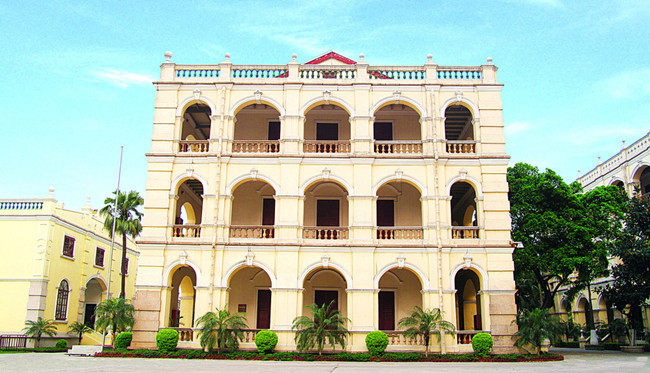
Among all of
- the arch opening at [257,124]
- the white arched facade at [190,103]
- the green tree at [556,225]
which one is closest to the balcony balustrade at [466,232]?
the green tree at [556,225]

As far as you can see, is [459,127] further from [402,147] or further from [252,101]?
[252,101]

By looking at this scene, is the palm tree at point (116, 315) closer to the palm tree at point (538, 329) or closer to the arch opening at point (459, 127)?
the arch opening at point (459, 127)

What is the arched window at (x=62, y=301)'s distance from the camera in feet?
113

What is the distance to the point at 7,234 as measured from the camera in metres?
32.7

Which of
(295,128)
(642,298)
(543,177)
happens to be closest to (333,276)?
(295,128)

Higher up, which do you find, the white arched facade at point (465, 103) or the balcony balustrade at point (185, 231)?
the white arched facade at point (465, 103)

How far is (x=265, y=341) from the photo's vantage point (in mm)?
22703

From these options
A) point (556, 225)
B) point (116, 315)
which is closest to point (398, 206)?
point (556, 225)

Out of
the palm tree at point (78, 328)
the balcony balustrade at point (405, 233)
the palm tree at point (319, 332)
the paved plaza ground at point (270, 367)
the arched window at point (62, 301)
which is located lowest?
the paved plaza ground at point (270, 367)

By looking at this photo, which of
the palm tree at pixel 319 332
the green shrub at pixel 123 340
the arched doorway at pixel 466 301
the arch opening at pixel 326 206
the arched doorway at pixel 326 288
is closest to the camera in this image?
the palm tree at pixel 319 332

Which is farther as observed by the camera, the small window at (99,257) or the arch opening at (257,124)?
the small window at (99,257)

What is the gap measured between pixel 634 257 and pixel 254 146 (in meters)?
19.9

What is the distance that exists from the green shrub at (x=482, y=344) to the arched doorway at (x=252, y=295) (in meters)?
10.2

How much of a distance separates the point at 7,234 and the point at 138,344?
589 inches
